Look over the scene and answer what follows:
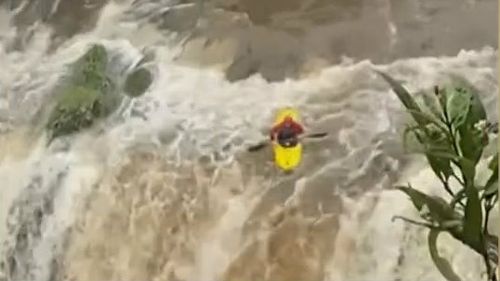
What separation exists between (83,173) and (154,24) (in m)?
0.26

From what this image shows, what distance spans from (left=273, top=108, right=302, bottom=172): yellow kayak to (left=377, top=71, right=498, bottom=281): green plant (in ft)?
0.84

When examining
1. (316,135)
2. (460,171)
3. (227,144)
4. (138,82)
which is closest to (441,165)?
(460,171)

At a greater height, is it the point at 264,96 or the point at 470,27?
the point at 470,27

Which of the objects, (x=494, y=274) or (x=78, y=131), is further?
(x=78, y=131)

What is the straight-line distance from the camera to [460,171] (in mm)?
1319

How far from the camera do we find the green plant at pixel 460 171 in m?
1.26

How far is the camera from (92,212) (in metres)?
1.70

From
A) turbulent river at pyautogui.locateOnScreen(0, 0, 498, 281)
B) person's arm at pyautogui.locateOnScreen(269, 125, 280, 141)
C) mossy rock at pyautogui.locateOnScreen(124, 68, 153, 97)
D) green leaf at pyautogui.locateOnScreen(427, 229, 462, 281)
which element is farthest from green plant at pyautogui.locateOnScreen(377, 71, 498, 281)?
mossy rock at pyautogui.locateOnScreen(124, 68, 153, 97)

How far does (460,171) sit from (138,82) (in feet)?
1.91

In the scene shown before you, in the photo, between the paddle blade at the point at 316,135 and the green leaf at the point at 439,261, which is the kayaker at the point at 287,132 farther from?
the green leaf at the point at 439,261

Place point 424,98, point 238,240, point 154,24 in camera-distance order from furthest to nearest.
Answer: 1. point 154,24
2. point 238,240
3. point 424,98

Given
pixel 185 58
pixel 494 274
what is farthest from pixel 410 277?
pixel 185 58

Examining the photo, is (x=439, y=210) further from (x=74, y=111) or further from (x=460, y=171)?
(x=74, y=111)

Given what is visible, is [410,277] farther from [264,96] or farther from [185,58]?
[185,58]
